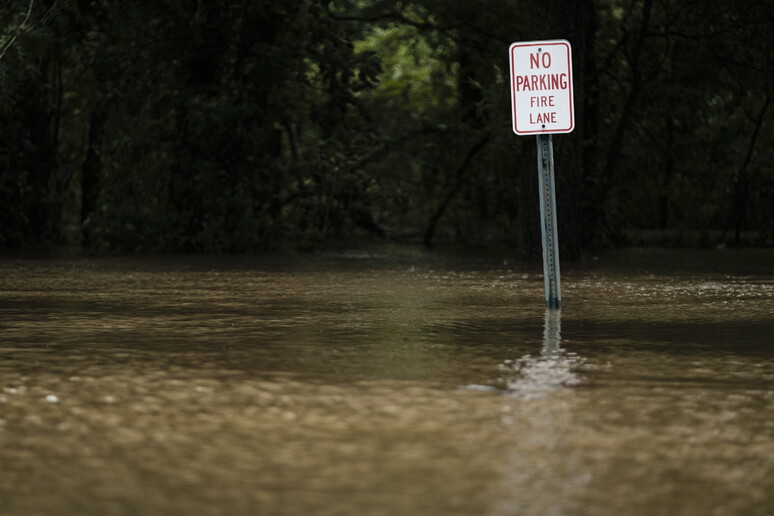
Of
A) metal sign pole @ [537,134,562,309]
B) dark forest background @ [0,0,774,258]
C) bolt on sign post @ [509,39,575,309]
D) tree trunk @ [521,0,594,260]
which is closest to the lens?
bolt on sign post @ [509,39,575,309]

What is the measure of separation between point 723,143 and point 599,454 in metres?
23.3

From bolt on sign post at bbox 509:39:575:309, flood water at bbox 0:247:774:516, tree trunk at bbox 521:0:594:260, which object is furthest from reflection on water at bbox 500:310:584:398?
tree trunk at bbox 521:0:594:260

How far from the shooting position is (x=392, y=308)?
37.7ft

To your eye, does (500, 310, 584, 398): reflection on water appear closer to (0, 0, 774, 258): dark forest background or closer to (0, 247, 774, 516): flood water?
(0, 247, 774, 516): flood water

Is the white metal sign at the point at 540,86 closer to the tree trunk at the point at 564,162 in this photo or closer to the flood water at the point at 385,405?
the flood water at the point at 385,405

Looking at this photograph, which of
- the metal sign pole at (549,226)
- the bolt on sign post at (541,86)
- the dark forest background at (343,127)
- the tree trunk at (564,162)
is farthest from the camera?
the dark forest background at (343,127)

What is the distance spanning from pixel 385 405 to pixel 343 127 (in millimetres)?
19108

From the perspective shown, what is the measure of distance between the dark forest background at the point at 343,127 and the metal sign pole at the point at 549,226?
26.8ft

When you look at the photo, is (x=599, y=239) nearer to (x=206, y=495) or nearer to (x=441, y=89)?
(x=441, y=89)

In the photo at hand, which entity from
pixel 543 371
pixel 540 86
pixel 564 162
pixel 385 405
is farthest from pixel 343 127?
pixel 385 405

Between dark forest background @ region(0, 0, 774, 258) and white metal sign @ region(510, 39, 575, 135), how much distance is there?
8.66 m

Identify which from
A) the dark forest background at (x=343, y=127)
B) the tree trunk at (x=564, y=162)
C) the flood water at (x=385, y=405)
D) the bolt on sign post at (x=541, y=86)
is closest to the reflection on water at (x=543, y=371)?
the flood water at (x=385, y=405)

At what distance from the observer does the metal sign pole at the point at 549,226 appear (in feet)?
36.9

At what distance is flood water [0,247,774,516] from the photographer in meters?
4.31
